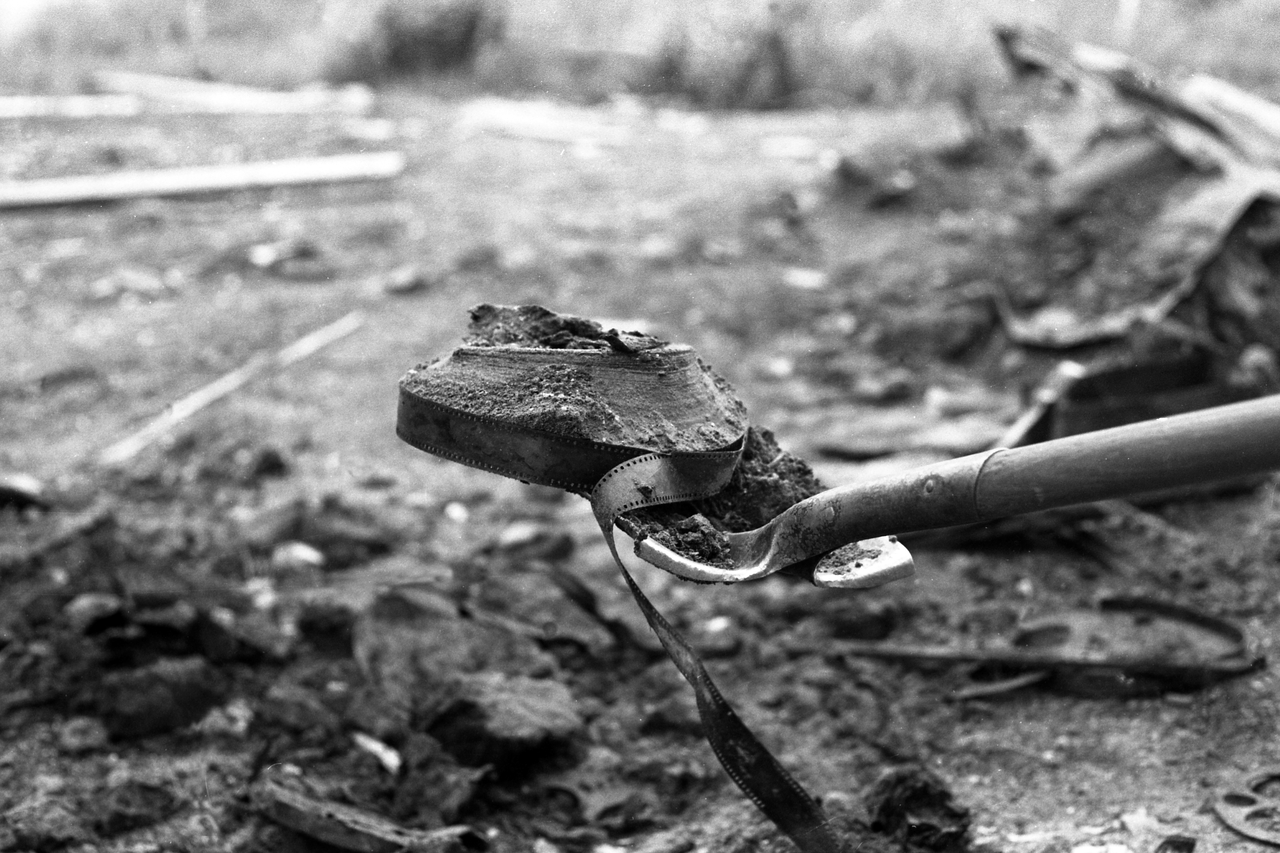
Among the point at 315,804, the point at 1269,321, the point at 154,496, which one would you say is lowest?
the point at 154,496

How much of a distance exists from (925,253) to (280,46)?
785 cm

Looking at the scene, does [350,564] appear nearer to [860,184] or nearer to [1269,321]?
[1269,321]

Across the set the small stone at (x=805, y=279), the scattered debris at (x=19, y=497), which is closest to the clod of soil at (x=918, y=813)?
the scattered debris at (x=19, y=497)

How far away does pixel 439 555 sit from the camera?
450cm

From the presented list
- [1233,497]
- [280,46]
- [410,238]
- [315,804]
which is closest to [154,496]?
[315,804]

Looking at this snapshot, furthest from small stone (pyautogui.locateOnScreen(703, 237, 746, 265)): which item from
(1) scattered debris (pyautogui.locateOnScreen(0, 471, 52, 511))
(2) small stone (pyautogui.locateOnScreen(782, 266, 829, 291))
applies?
(1) scattered debris (pyautogui.locateOnScreen(0, 471, 52, 511))

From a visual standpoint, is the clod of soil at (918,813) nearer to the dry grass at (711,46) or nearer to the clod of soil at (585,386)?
the clod of soil at (585,386)

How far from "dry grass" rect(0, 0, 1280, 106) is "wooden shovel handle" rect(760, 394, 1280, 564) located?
7.63 metres

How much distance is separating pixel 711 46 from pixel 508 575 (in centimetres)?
798

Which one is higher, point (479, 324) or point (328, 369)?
point (479, 324)

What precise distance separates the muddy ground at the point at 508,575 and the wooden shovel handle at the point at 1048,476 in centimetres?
95

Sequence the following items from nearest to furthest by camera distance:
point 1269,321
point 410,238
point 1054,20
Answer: point 1269,321
point 410,238
point 1054,20

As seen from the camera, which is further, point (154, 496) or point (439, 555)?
point (154, 496)

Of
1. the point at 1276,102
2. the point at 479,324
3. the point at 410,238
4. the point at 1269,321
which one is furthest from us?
the point at 1276,102
